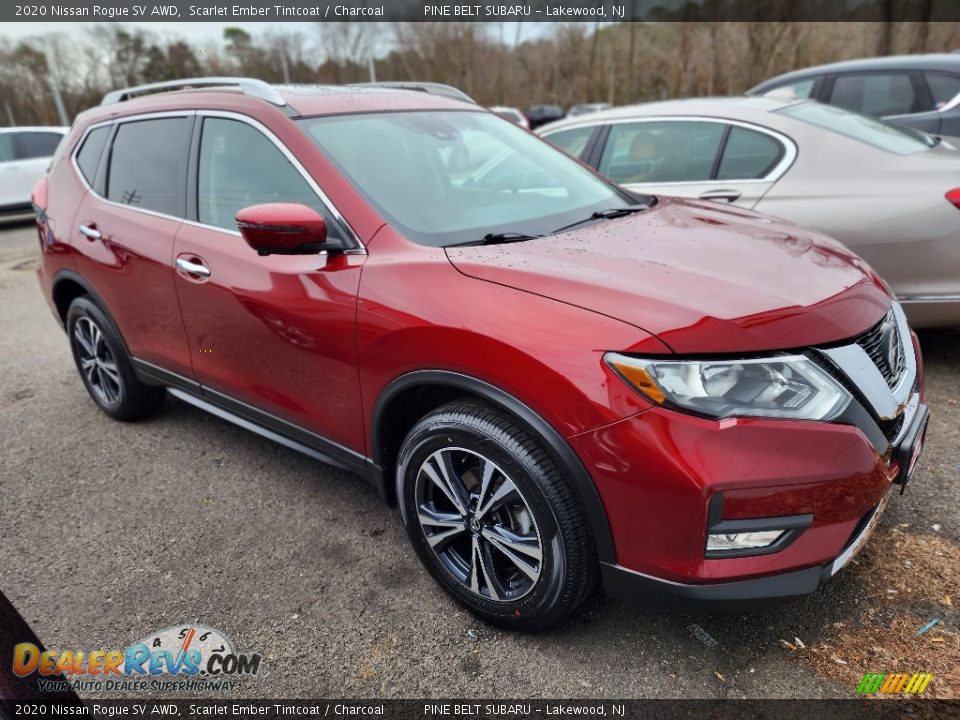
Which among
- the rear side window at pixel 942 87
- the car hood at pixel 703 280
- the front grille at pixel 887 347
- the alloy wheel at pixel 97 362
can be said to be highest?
the rear side window at pixel 942 87

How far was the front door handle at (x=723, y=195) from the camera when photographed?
406 cm

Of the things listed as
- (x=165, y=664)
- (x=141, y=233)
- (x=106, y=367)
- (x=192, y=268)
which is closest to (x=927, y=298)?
(x=192, y=268)

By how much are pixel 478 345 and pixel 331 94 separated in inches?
65.0

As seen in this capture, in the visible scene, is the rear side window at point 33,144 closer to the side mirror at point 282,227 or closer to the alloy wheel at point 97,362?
the alloy wheel at point 97,362

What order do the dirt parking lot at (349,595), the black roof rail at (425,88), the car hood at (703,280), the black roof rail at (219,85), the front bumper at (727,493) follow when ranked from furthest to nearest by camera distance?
the black roof rail at (425,88) → the black roof rail at (219,85) → the dirt parking lot at (349,595) → the car hood at (703,280) → the front bumper at (727,493)

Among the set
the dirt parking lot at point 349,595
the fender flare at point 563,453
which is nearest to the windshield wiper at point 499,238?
the fender flare at point 563,453

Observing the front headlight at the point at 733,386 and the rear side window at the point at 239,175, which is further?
the rear side window at the point at 239,175

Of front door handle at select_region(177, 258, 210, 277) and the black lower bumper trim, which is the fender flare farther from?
front door handle at select_region(177, 258, 210, 277)

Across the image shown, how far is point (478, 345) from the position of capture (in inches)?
76.4

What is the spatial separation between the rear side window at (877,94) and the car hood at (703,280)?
14.4ft

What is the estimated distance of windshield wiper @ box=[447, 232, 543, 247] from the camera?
7.52ft

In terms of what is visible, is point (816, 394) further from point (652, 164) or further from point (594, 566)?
point (652, 164)

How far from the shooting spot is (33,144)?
11.8 meters

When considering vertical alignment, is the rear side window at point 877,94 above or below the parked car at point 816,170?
above
